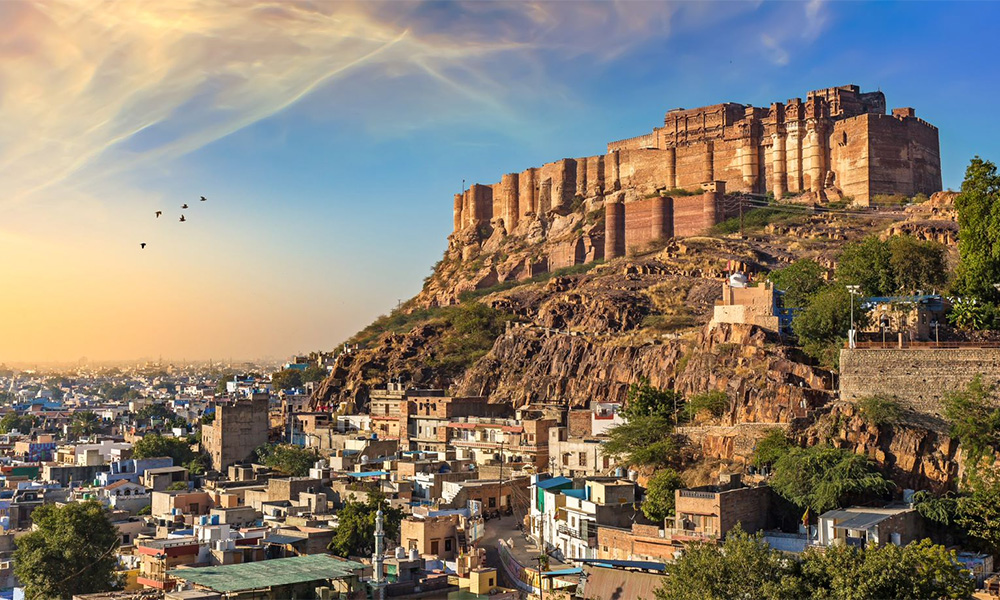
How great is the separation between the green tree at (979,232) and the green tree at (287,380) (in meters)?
51.1

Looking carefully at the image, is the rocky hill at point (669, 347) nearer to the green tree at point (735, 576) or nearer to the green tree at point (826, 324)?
the green tree at point (826, 324)

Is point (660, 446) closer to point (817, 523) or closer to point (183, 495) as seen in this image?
point (817, 523)

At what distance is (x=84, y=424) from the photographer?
228 feet

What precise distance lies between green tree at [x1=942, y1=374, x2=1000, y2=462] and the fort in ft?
107

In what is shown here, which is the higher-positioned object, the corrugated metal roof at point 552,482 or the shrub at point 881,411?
the shrub at point 881,411

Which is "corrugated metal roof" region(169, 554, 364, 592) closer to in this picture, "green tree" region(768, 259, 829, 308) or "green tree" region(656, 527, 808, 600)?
"green tree" region(656, 527, 808, 600)

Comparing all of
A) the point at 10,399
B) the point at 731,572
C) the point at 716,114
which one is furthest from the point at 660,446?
the point at 10,399

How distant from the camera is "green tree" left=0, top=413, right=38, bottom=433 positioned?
72812 millimetres

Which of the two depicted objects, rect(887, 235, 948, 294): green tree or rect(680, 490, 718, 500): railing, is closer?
rect(680, 490, 718, 500): railing

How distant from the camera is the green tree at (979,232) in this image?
3206cm

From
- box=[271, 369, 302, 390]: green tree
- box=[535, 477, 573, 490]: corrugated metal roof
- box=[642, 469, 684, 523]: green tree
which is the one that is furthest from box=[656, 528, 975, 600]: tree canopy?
box=[271, 369, 302, 390]: green tree

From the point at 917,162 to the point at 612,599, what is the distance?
46.5 m

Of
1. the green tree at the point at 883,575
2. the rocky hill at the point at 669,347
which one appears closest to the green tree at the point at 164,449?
the rocky hill at the point at 669,347

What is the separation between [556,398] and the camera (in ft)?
152
